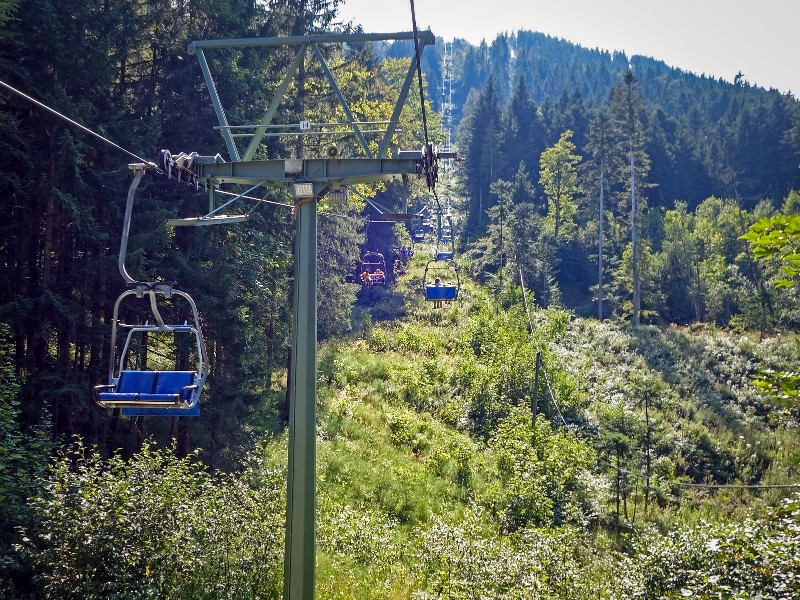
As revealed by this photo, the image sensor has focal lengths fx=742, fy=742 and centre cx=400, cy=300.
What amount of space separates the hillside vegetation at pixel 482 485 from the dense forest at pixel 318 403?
8 cm

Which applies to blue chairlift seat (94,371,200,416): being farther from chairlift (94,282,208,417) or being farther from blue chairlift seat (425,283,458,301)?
blue chairlift seat (425,283,458,301)

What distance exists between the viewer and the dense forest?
13055mm

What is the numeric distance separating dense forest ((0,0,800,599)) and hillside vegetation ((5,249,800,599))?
0.28 feet

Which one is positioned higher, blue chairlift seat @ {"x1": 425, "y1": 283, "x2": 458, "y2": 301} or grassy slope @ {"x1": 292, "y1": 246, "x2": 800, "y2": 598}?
blue chairlift seat @ {"x1": 425, "y1": 283, "x2": 458, "y2": 301}

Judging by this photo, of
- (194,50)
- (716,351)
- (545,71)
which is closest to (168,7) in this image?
(194,50)

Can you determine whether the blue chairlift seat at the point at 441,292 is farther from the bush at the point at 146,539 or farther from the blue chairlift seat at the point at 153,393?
the blue chairlift seat at the point at 153,393

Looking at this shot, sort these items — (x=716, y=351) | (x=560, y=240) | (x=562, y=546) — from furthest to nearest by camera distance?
(x=560, y=240) → (x=716, y=351) → (x=562, y=546)

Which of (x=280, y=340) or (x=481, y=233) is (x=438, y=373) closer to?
(x=280, y=340)

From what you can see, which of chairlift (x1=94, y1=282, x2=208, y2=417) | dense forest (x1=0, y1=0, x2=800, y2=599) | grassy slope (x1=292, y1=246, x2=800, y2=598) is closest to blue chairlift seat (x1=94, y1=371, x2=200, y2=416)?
chairlift (x1=94, y1=282, x2=208, y2=417)

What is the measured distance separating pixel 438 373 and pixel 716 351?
2169cm

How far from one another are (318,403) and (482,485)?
697cm

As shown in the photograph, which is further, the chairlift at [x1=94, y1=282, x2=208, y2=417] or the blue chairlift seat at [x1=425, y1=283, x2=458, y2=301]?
the blue chairlift seat at [x1=425, y1=283, x2=458, y2=301]

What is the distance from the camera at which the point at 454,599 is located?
1302 centimetres

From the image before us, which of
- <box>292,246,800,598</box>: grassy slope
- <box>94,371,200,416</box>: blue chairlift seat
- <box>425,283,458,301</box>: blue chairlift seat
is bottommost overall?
<box>292,246,800,598</box>: grassy slope
